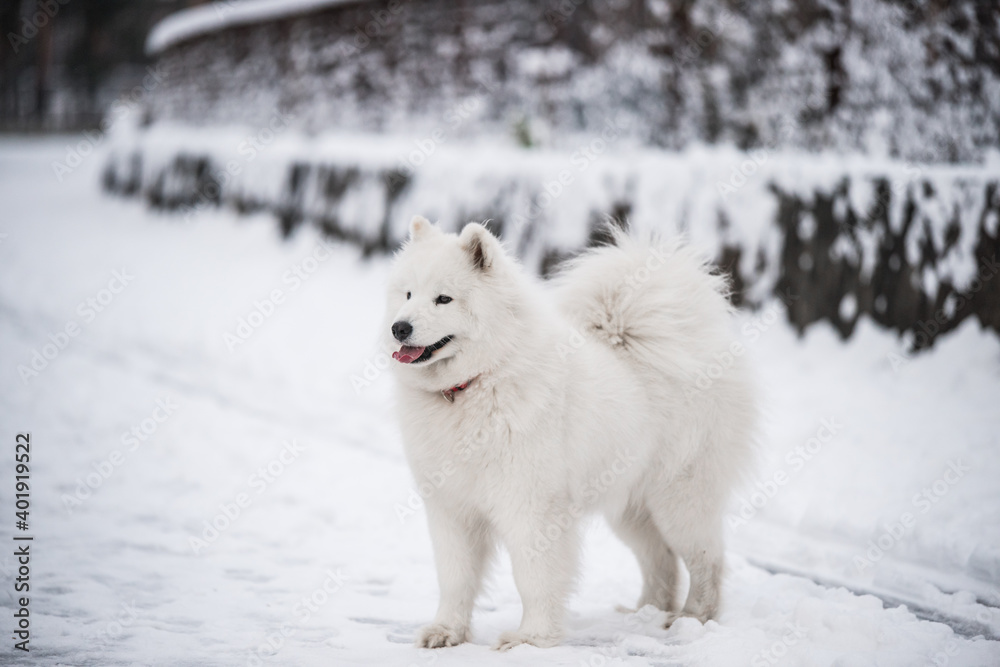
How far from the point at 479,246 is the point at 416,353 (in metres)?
0.53

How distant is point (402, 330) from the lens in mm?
2918

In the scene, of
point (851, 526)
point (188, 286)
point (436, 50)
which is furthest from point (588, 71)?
point (851, 526)

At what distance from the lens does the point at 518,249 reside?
27.0 ft
